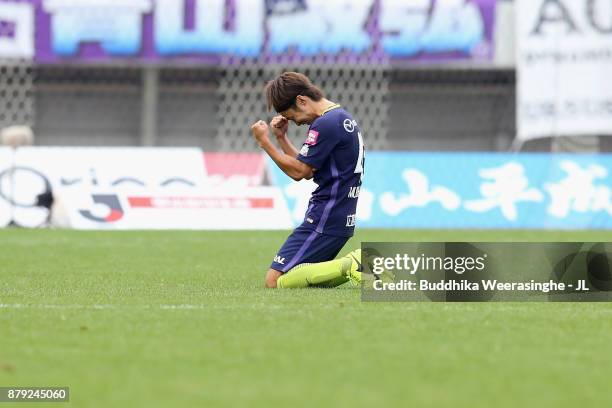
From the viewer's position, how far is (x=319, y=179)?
794 centimetres

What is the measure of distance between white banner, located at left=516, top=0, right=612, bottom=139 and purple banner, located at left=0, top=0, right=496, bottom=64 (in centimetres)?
196

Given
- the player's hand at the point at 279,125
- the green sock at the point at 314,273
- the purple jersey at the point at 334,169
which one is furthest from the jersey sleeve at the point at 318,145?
the green sock at the point at 314,273

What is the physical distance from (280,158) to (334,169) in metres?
0.43

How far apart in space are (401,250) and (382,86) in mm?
17106

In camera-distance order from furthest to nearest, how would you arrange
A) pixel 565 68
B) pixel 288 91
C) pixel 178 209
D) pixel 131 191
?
pixel 565 68, pixel 178 209, pixel 131 191, pixel 288 91

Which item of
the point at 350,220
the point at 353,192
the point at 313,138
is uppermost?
the point at 313,138

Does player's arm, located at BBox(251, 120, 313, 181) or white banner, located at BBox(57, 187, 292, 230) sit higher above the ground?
player's arm, located at BBox(251, 120, 313, 181)

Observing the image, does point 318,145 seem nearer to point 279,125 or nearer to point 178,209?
point 279,125

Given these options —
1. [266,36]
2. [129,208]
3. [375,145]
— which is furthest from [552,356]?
[375,145]

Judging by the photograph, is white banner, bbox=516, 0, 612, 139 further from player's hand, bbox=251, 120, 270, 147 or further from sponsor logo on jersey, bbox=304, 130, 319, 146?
player's hand, bbox=251, 120, 270, 147

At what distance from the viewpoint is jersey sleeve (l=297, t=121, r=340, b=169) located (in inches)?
304
